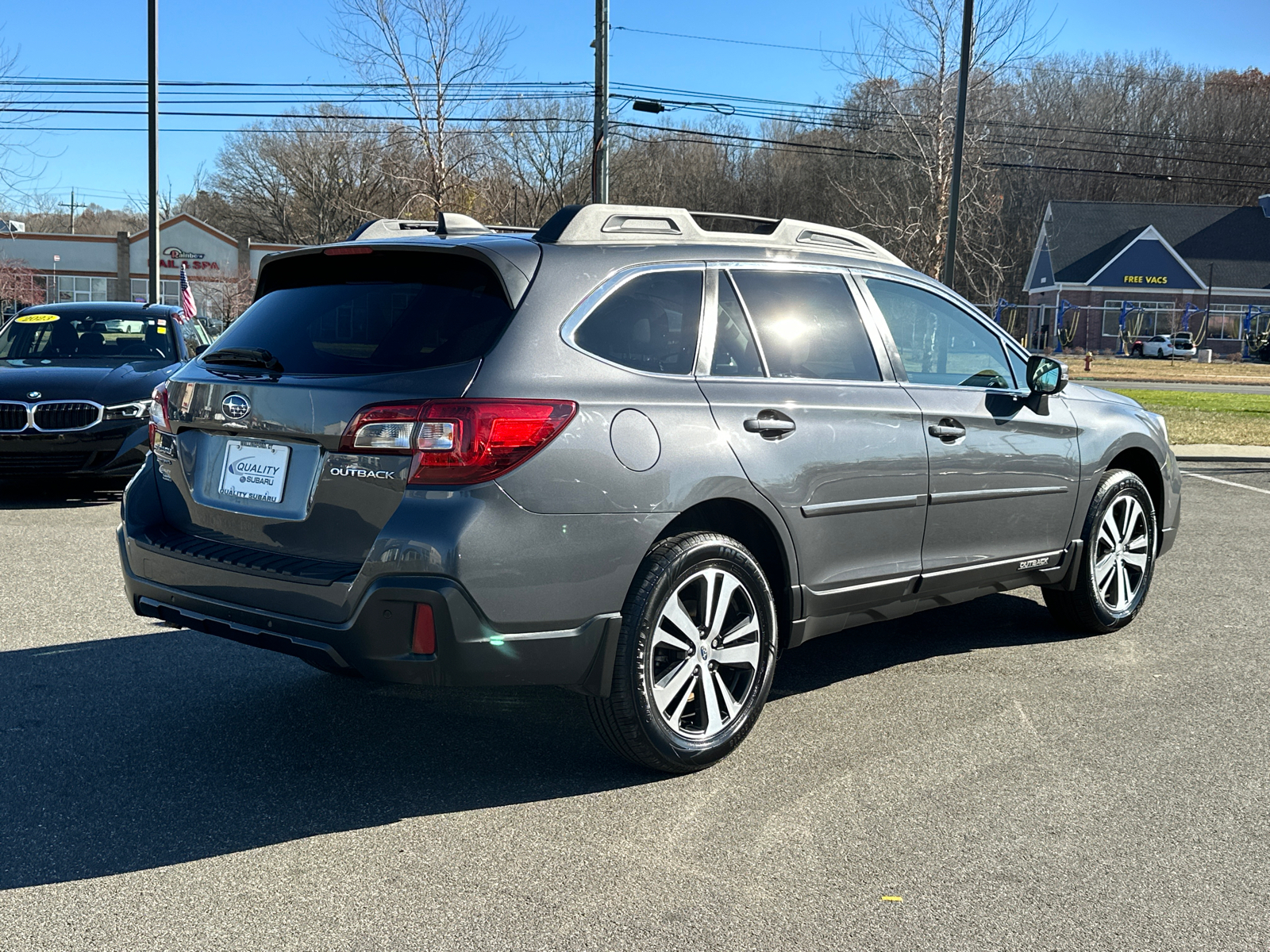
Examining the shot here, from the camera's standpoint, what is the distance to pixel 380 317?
3781 mm

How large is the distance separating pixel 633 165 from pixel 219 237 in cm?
2635

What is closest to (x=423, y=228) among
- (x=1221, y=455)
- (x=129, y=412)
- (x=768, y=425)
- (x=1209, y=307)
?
(x=768, y=425)

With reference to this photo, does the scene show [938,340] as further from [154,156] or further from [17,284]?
[17,284]

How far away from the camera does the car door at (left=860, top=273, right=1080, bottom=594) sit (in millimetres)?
4895

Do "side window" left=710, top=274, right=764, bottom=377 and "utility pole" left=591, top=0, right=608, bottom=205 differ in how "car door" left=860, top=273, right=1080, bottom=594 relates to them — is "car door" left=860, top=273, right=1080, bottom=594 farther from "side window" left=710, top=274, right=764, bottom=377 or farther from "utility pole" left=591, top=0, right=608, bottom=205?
"utility pole" left=591, top=0, right=608, bottom=205

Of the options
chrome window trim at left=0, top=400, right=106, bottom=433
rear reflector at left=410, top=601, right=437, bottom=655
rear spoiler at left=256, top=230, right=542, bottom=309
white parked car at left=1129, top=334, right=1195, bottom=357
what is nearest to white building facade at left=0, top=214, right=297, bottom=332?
white parked car at left=1129, top=334, right=1195, bottom=357

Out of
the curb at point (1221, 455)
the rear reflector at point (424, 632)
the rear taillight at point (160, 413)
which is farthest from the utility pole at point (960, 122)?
the rear reflector at point (424, 632)

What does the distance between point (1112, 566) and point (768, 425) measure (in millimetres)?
2767

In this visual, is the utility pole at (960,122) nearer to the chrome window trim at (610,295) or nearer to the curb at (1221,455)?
the curb at (1221,455)

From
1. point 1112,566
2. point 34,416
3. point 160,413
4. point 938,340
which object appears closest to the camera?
point 160,413

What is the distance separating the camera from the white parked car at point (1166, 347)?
2473 inches

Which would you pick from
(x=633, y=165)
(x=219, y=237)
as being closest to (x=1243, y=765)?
(x=633, y=165)

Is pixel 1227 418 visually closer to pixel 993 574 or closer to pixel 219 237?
pixel 993 574

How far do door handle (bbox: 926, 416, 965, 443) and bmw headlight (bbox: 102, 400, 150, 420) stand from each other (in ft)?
22.4
